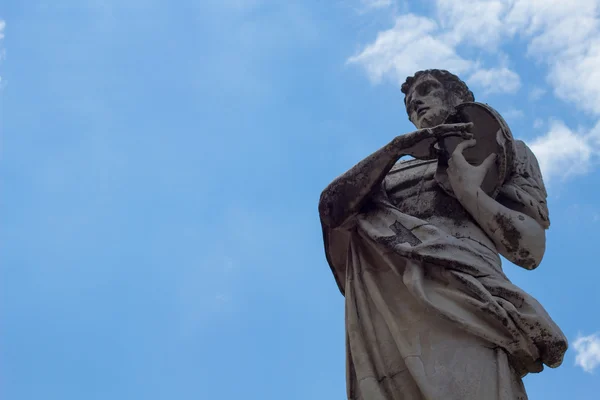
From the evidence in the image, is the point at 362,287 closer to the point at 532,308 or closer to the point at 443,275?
the point at 443,275

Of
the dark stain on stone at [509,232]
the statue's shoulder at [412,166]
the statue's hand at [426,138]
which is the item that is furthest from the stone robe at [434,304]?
the statue's hand at [426,138]

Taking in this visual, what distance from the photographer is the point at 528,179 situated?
7.23 meters

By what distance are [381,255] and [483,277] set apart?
77cm

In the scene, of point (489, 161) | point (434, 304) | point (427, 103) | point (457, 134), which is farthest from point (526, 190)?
point (434, 304)

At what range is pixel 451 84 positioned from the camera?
26.1ft

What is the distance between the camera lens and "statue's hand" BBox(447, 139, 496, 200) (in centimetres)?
690

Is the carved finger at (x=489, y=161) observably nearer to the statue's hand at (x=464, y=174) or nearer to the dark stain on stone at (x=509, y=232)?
the statue's hand at (x=464, y=174)

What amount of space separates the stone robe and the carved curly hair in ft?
2.98

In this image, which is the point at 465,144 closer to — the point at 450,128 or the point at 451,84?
the point at 450,128

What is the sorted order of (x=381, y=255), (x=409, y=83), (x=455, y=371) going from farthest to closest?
(x=409, y=83) < (x=381, y=255) < (x=455, y=371)

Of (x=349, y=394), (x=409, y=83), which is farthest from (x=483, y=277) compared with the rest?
(x=409, y=83)

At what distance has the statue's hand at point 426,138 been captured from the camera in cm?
675

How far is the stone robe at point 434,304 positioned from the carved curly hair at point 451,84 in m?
0.91

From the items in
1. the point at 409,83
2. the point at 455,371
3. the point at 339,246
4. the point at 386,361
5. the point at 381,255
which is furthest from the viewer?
the point at 409,83
